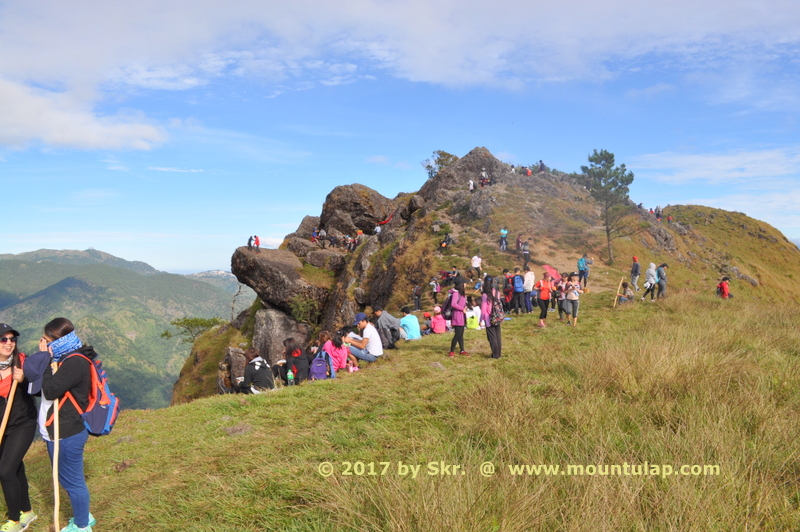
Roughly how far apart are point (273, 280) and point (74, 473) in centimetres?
3300

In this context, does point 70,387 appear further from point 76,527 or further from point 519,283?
point 519,283

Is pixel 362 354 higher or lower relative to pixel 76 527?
higher

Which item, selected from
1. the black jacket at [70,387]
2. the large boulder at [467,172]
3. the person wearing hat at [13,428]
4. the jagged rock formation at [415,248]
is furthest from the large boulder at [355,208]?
the black jacket at [70,387]

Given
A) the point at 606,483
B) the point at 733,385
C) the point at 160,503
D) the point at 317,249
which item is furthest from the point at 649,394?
the point at 317,249

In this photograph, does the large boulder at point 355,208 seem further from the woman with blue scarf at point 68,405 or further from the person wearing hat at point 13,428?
the woman with blue scarf at point 68,405

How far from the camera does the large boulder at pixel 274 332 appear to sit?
34.5 meters

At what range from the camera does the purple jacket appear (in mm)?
10016

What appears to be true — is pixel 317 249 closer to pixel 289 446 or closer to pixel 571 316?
pixel 571 316

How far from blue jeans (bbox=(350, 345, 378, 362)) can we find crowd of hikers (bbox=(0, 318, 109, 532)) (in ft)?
24.5

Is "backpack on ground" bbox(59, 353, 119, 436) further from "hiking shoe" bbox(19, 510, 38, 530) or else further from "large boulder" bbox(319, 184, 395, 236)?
"large boulder" bbox(319, 184, 395, 236)

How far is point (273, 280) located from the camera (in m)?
35.9

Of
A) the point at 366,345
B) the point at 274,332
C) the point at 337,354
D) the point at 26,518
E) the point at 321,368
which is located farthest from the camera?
the point at 274,332

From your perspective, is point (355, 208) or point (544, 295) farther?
point (355, 208)

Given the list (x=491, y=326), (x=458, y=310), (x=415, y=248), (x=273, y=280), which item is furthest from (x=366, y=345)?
(x=273, y=280)
